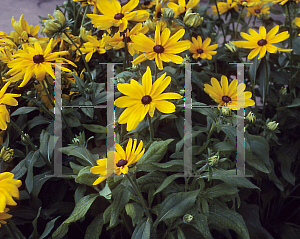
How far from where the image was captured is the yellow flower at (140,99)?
0.38 meters

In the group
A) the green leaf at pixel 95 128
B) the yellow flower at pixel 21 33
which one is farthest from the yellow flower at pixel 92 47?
the green leaf at pixel 95 128

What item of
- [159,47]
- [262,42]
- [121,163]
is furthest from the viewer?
[262,42]

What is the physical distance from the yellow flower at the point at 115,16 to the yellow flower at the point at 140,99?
0.15m

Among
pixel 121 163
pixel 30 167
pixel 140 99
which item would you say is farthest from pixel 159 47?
pixel 30 167

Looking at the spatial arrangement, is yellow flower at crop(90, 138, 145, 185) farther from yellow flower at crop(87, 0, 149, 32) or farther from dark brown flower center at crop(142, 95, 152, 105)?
yellow flower at crop(87, 0, 149, 32)

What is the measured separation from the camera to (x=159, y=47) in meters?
0.44

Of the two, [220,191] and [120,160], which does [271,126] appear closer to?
[220,191]

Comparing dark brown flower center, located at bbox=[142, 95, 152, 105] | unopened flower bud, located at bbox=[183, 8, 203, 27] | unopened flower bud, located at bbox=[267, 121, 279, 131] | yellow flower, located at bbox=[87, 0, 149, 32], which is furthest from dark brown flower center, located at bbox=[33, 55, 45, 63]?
unopened flower bud, located at bbox=[267, 121, 279, 131]

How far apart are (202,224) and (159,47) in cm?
30

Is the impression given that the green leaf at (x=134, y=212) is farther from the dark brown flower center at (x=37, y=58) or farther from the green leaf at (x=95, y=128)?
the dark brown flower center at (x=37, y=58)

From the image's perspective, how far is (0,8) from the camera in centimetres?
107

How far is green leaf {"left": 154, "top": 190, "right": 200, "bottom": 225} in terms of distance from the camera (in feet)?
1.38

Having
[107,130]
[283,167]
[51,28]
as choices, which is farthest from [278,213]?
[51,28]

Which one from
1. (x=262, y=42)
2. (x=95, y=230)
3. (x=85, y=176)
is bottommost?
(x=95, y=230)
